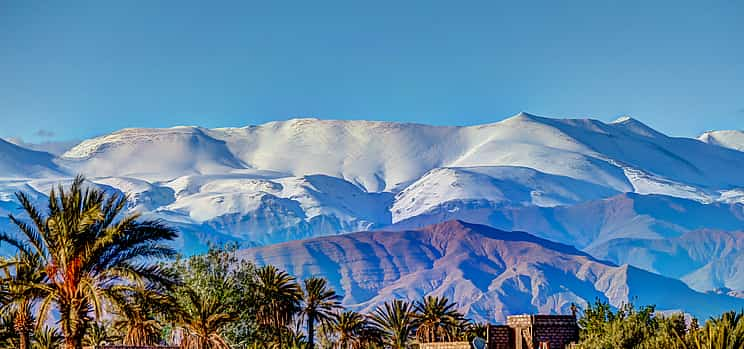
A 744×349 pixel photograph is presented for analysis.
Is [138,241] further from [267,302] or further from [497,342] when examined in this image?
[267,302]

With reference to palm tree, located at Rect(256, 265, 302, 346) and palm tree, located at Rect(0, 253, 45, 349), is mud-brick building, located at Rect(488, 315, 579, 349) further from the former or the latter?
palm tree, located at Rect(256, 265, 302, 346)

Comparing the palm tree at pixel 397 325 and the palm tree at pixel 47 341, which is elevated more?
the palm tree at pixel 397 325

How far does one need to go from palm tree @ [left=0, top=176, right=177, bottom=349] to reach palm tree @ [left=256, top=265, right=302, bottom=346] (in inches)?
1877

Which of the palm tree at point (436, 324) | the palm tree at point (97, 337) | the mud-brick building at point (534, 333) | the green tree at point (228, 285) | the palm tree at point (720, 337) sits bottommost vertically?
the palm tree at point (720, 337)

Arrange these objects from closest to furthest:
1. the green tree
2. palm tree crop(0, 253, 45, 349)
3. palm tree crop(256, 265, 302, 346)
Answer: palm tree crop(0, 253, 45, 349) < the green tree < palm tree crop(256, 265, 302, 346)

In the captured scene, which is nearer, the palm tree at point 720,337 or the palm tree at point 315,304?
the palm tree at point 720,337

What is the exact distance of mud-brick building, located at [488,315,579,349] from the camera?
198ft

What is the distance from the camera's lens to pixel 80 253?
42.9 metres

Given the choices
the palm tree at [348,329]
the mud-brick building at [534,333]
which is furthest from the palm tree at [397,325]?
the mud-brick building at [534,333]

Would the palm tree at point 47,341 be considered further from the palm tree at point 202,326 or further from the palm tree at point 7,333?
the palm tree at point 202,326

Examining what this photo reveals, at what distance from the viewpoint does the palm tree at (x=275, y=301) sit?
93250 millimetres

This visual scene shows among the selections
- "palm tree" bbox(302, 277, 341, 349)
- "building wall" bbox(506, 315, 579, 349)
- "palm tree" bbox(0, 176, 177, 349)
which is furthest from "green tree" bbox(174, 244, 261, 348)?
"palm tree" bbox(0, 176, 177, 349)

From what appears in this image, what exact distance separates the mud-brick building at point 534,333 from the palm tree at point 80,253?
20902 mm

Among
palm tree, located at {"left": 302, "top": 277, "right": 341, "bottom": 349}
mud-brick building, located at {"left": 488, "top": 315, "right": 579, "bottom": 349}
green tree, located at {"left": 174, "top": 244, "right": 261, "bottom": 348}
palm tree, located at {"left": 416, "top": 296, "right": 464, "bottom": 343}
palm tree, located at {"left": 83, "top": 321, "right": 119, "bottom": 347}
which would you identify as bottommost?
mud-brick building, located at {"left": 488, "top": 315, "right": 579, "bottom": 349}
